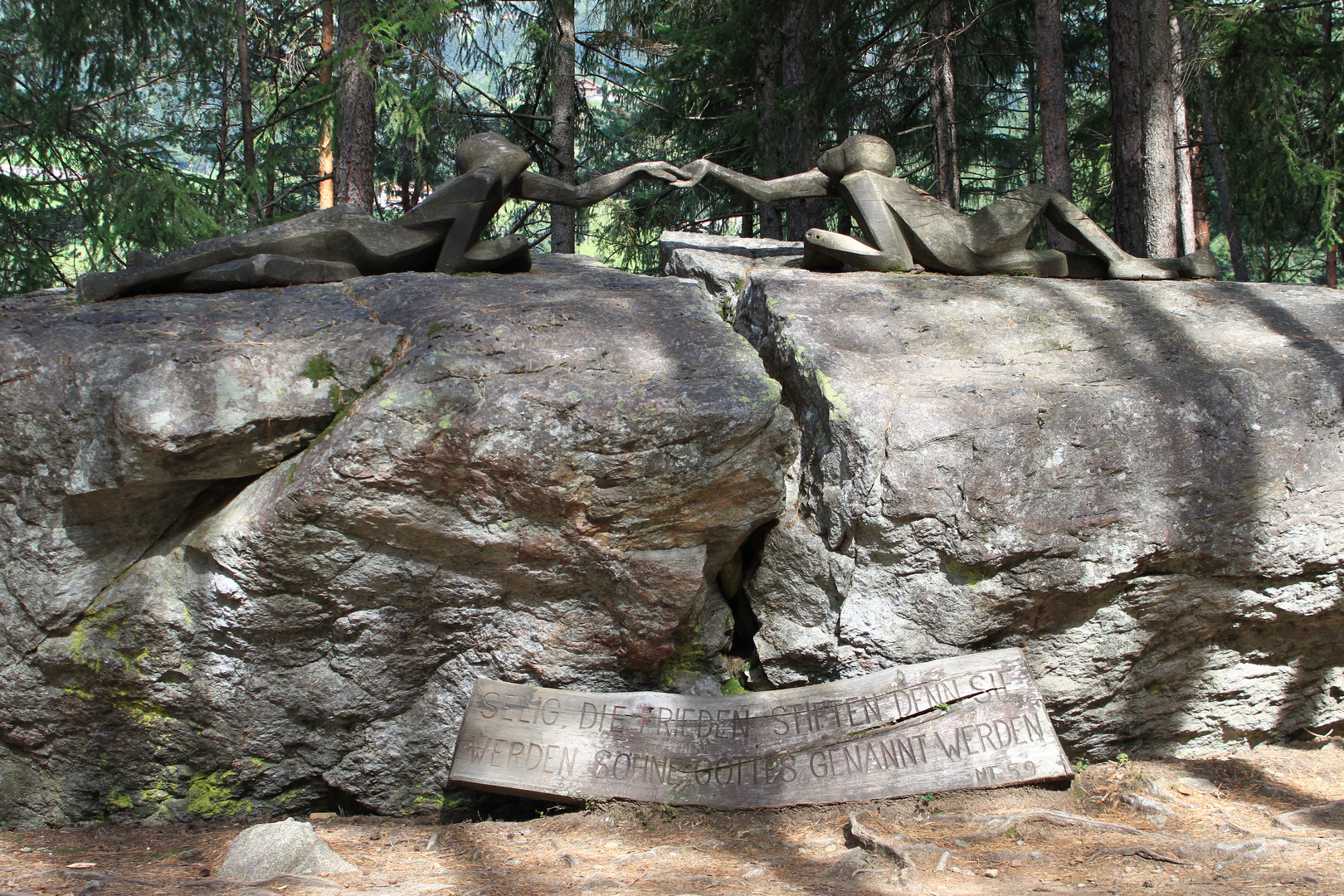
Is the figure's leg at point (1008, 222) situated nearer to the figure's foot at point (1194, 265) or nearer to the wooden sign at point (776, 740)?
the figure's foot at point (1194, 265)

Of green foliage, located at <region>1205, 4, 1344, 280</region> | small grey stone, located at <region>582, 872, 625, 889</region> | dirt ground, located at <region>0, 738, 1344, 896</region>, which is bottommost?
dirt ground, located at <region>0, 738, 1344, 896</region>

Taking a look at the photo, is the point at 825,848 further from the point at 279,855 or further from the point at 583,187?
the point at 583,187

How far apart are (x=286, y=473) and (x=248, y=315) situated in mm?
976

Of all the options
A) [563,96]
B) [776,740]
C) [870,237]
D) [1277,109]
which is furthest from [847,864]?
[563,96]

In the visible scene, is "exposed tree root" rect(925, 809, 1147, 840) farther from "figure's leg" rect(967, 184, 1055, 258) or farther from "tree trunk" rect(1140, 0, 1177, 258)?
"tree trunk" rect(1140, 0, 1177, 258)

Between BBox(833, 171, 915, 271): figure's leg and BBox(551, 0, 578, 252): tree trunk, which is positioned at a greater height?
BBox(551, 0, 578, 252): tree trunk

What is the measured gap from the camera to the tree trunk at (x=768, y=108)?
1016 cm

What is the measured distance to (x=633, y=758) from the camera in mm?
3758

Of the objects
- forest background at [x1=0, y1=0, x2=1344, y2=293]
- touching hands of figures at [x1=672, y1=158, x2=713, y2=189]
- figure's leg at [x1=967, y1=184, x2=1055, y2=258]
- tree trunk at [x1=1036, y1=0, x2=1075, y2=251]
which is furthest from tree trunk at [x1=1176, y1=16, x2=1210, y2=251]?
touching hands of figures at [x1=672, y1=158, x2=713, y2=189]

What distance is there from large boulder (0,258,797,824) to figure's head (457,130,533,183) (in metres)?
1.54

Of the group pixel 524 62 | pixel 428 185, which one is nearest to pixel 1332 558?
pixel 524 62

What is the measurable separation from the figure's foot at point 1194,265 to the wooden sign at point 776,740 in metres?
3.21

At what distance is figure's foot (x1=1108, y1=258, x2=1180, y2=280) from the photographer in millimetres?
5719

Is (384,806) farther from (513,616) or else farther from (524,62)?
(524,62)
